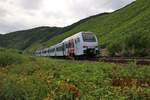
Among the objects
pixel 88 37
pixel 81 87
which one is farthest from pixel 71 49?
pixel 81 87

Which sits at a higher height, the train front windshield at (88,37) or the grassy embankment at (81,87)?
the train front windshield at (88,37)

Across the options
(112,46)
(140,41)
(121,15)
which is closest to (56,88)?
(140,41)

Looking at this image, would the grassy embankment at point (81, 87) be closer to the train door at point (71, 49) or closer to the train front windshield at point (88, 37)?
the train front windshield at point (88, 37)

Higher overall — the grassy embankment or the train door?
the train door

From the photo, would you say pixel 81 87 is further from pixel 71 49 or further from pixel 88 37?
pixel 71 49

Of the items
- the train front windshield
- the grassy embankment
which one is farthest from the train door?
the grassy embankment

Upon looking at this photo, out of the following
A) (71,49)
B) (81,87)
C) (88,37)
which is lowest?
(81,87)

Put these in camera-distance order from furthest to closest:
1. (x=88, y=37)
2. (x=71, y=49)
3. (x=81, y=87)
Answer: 1. (x=71, y=49)
2. (x=88, y=37)
3. (x=81, y=87)

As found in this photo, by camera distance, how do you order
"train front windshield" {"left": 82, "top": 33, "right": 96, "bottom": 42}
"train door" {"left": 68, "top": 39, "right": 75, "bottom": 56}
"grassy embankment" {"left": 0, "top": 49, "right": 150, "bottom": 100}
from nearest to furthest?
"grassy embankment" {"left": 0, "top": 49, "right": 150, "bottom": 100}, "train front windshield" {"left": 82, "top": 33, "right": 96, "bottom": 42}, "train door" {"left": 68, "top": 39, "right": 75, "bottom": 56}

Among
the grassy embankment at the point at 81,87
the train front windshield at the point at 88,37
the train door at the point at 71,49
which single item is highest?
the train front windshield at the point at 88,37

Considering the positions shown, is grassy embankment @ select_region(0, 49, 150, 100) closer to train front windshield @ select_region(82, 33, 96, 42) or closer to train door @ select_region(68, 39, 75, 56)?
train front windshield @ select_region(82, 33, 96, 42)

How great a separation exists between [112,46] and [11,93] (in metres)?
40.2

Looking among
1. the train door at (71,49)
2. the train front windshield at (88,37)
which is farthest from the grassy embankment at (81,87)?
the train door at (71,49)

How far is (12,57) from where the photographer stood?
24750mm
